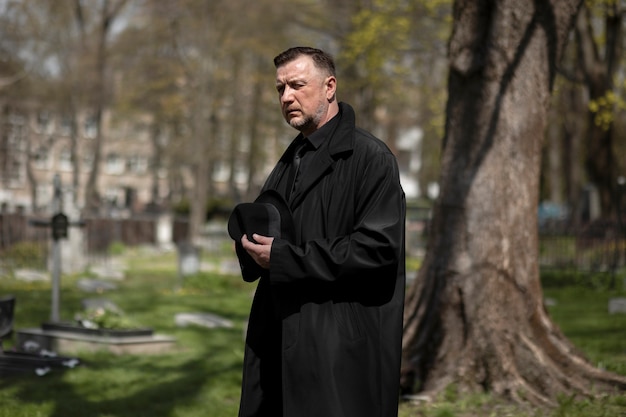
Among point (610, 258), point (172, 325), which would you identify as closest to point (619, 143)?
point (610, 258)

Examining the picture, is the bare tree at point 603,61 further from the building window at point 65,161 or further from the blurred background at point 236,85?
the building window at point 65,161

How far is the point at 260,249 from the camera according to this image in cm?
391

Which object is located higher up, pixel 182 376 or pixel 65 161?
pixel 65 161

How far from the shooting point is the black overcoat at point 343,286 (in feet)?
12.5

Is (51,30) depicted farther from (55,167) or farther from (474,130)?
(55,167)

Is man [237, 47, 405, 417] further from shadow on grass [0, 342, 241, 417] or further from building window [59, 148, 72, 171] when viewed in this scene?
building window [59, 148, 72, 171]

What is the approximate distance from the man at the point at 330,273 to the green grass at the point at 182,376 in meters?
3.41

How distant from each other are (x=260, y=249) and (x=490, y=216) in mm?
4407

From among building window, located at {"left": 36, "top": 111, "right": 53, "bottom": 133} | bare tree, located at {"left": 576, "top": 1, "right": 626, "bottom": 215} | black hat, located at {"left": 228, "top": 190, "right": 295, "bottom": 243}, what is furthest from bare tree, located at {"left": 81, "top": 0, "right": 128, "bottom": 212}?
black hat, located at {"left": 228, "top": 190, "right": 295, "bottom": 243}

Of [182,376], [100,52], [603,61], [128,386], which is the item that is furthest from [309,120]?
[100,52]

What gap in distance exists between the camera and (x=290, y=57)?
4.10m

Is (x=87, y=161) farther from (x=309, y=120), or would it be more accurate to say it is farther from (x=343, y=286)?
(x=343, y=286)

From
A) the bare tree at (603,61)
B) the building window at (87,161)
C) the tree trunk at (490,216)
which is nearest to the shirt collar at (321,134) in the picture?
the tree trunk at (490,216)

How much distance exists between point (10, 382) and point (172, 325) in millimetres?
4194
